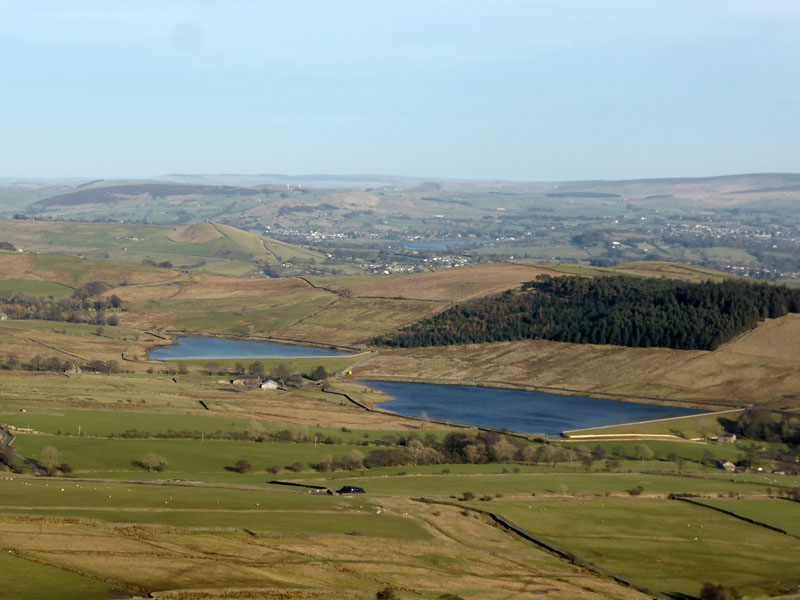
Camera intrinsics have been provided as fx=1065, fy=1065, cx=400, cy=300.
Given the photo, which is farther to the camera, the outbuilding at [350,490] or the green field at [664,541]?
the outbuilding at [350,490]

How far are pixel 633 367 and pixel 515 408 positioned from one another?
2419 centimetres

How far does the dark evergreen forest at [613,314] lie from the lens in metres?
146

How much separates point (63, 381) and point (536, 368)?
6205 cm

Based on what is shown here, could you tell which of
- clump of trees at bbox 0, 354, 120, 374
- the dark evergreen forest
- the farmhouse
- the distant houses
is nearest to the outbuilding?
the distant houses

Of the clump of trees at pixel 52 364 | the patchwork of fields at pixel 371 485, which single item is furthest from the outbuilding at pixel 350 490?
the clump of trees at pixel 52 364

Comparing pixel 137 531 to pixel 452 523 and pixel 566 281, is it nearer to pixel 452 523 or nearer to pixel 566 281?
pixel 452 523

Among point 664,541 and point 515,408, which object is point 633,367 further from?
point 664,541

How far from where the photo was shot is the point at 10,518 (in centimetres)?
5281

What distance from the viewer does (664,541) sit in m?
63.2

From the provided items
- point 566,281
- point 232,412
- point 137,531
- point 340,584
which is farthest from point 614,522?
point 566,281

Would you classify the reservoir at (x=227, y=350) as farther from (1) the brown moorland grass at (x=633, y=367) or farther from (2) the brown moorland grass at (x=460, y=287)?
(2) the brown moorland grass at (x=460, y=287)

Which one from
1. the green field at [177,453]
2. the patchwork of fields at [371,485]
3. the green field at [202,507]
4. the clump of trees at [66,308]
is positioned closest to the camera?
the patchwork of fields at [371,485]

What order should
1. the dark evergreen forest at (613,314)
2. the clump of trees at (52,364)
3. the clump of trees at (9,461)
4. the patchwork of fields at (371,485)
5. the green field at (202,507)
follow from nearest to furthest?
the patchwork of fields at (371,485) → the green field at (202,507) → the clump of trees at (9,461) → the clump of trees at (52,364) → the dark evergreen forest at (613,314)

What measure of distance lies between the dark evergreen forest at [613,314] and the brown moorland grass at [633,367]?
260cm
